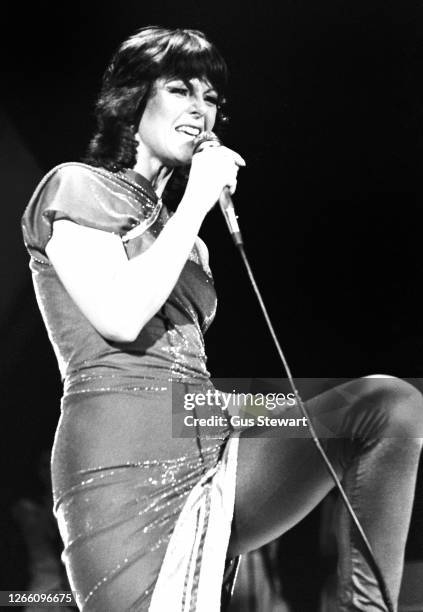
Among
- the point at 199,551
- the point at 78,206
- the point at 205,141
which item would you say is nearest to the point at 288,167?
the point at 205,141

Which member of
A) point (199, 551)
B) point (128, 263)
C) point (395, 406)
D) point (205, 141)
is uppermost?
point (205, 141)

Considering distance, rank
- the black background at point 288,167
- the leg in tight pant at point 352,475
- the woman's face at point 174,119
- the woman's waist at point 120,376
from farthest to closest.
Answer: the black background at point 288,167 < the woman's face at point 174,119 < the woman's waist at point 120,376 < the leg in tight pant at point 352,475

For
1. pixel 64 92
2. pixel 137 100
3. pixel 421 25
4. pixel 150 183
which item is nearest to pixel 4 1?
pixel 64 92

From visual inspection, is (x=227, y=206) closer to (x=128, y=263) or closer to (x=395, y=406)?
(x=128, y=263)

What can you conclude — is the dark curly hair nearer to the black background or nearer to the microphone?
the microphone

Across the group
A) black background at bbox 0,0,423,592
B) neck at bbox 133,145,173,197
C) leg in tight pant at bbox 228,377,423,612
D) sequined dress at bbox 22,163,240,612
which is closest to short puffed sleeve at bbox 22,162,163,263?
sequined dress at bbox 22,163,240,612

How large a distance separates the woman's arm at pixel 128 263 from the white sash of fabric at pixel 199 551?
218 mm

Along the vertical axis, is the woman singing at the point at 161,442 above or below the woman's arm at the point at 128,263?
below

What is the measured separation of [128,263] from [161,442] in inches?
9.1

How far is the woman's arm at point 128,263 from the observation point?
101cm

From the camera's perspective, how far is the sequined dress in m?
0.99

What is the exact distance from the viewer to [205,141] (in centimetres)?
116

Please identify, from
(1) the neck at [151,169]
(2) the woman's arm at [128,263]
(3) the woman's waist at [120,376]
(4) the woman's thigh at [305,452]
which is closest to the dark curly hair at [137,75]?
(1) the neck at [151,169]

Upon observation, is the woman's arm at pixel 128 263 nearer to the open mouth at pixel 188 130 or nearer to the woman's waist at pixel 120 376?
the woman's waist at pixel 120 376
